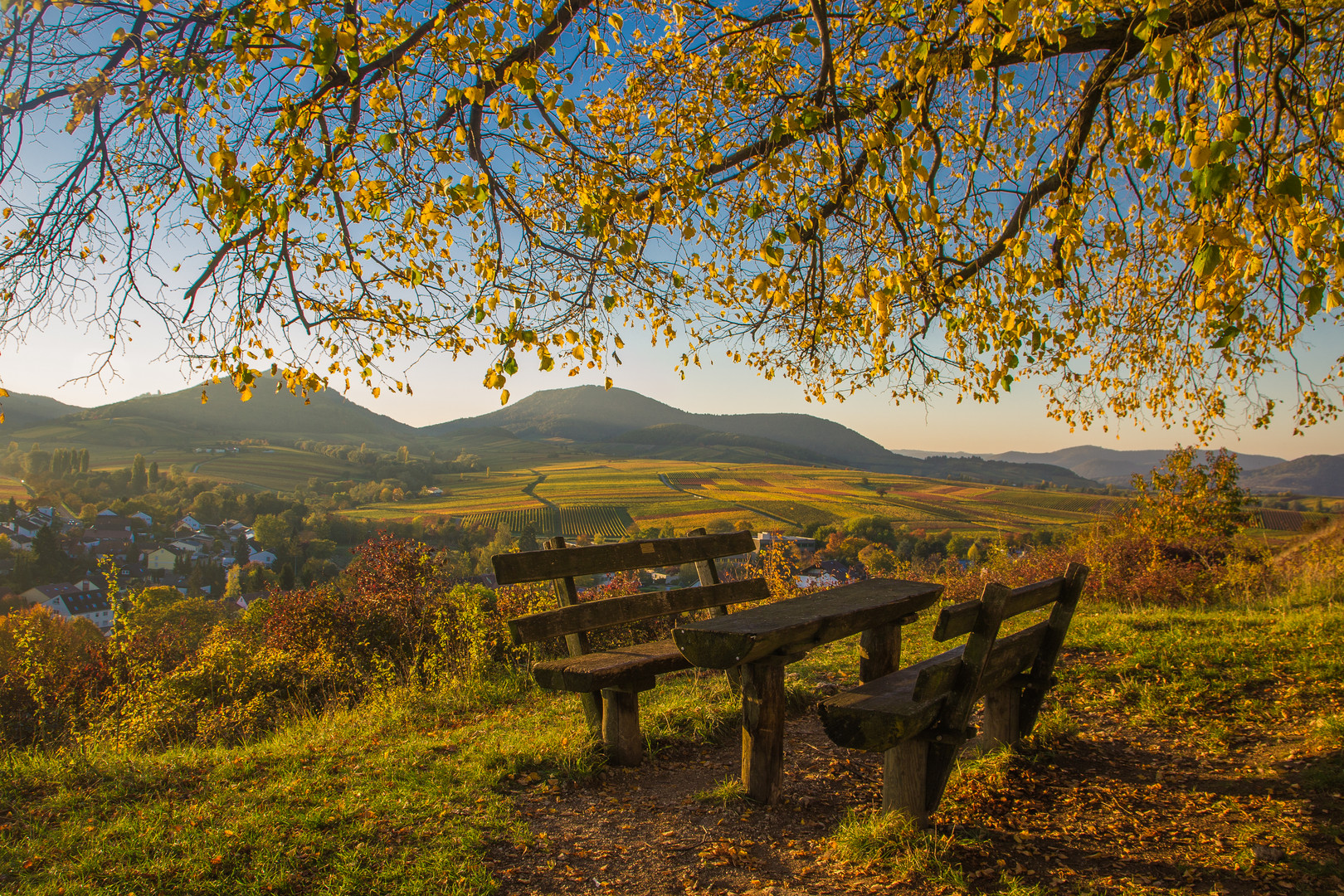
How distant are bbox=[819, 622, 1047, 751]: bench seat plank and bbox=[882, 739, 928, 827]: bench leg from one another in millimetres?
187

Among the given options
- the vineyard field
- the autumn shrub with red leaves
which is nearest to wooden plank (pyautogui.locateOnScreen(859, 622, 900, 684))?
the autumn shrub with red leaves

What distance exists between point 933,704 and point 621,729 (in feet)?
6.24

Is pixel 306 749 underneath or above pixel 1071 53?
underneath

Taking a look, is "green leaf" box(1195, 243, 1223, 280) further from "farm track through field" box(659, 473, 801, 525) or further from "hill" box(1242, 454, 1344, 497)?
"hill" box(1242, 454, 1344, 497)

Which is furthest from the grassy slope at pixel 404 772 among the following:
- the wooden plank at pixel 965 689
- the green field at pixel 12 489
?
the green field at pixel 12 489

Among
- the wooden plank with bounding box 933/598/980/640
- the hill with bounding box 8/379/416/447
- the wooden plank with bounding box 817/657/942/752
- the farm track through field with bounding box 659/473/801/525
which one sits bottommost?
the farm track through field with bounding box 659/473/801/525

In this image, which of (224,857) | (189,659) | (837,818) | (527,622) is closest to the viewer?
(224,857)

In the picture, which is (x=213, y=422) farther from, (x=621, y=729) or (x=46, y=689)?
(x=621, y=729)

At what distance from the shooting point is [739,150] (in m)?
5.35

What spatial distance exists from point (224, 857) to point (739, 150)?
17.9ft

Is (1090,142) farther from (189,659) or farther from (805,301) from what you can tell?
(189,659)

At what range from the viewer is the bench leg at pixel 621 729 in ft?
12.7

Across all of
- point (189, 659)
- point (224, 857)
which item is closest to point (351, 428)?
point (189, 659)

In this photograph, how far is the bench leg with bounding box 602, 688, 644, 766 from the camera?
12.7 ft
